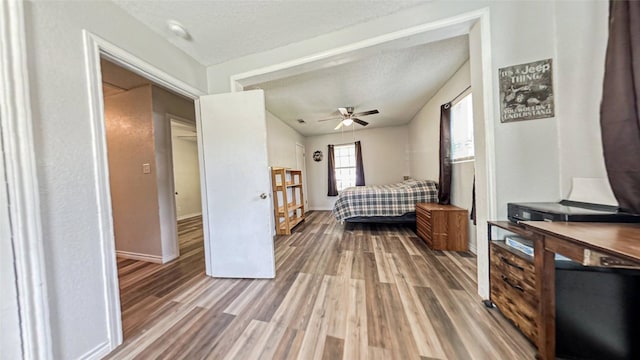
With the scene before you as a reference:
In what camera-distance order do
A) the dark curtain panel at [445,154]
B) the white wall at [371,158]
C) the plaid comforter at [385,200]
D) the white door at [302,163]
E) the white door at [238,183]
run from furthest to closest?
the white wall at [371,158]
the white door at [302,163]
the plaid comforter at [385,200]
the dark curtain panel at [445,154]
the white door at [238,183]

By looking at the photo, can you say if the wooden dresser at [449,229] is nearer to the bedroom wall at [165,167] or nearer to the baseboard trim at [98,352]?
the baseboard trim at [98,352]

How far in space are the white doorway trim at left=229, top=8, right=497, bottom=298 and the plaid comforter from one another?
185 centimetres

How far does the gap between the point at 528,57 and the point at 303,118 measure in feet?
11.3

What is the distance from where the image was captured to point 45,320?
3.16 feet

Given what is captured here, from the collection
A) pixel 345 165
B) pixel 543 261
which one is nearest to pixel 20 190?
pixel 543 261

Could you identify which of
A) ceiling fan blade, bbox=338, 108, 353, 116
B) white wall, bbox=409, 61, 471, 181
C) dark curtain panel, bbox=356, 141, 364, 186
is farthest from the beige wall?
dark curtain panel, bbox=356, 141, 364, 186

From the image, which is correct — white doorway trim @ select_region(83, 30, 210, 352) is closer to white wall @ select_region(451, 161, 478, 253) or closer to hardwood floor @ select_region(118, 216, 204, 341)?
hardwood floor @ select_region(118, 216, 204, 341)

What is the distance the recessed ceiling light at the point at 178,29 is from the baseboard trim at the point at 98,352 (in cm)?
227

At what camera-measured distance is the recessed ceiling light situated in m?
1.56

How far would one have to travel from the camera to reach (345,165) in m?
5.84

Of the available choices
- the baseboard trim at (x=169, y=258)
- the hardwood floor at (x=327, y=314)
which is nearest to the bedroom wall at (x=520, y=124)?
the hardwood floor at (x=327, y=314)

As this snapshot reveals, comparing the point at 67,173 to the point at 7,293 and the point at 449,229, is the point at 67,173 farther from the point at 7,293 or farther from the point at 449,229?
the point at 449,229

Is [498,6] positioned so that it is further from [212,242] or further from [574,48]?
[212,242]

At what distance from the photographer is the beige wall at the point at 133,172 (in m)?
2.44
